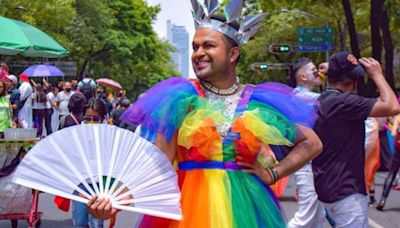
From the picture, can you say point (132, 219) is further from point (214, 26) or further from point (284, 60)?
point (284, 60)

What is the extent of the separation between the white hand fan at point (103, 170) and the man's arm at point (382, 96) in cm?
187

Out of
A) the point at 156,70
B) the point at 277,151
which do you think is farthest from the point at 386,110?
the point at 156,70

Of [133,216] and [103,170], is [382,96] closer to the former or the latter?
[103,170]

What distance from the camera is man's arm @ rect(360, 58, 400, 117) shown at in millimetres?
4406

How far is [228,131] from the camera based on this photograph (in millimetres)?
Result: 3291

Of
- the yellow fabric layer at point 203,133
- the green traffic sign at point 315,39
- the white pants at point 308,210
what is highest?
A: the yellow fabric layer at point 203,133

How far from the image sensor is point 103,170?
9.64ft

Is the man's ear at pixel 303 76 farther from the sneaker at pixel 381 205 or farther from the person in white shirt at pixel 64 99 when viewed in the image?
the person in white shirt at pixel 64 99

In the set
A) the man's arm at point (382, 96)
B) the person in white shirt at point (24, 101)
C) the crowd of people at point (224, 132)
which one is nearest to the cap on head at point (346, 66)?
the man's arm at point (382, 96)

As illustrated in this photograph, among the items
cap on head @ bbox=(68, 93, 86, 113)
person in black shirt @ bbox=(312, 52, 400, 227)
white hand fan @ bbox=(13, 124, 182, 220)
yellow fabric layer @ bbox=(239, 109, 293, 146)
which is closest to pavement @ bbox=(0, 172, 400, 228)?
cap on head @ bbox=(68, 93, 86, 113)

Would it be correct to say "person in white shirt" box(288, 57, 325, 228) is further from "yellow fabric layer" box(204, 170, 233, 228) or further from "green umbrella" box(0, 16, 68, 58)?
"green umbrella" box(0, 16, 68, 58)

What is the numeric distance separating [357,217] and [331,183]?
0.30 meters

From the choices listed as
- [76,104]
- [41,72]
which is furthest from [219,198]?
[41,72]

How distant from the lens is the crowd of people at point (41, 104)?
26.2ft
